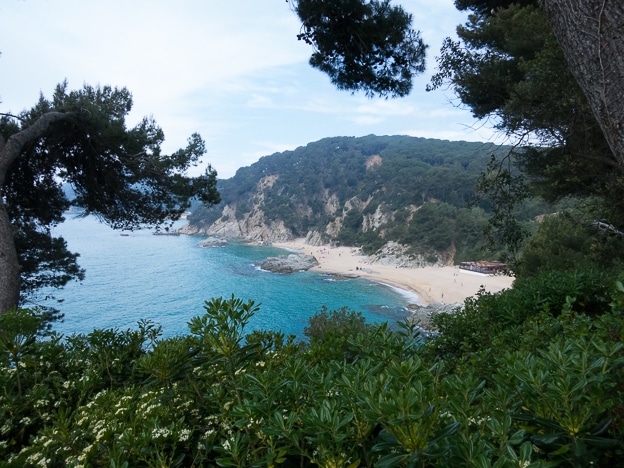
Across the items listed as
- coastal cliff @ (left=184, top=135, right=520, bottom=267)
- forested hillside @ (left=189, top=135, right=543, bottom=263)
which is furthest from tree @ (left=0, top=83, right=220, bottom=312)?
forested hillside @ (left=189, top=135, right=543, bottom=263)

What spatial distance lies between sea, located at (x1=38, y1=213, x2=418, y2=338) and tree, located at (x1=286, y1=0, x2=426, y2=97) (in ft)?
44.2

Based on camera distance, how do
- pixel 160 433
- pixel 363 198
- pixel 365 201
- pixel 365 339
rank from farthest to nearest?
pixel 363 198
pixel 365 201
pixel 365 339
pixel 160 433

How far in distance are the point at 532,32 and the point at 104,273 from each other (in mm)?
36922

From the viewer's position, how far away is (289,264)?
38.2m

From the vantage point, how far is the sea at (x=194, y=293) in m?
21.0

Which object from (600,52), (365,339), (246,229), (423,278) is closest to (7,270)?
(365,339)

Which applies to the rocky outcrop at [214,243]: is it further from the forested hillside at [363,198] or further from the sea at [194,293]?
the sea at [194,293]

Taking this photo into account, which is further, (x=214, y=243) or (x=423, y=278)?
(x=214, y=243)

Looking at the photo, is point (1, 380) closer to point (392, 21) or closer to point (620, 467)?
point (620, 467)

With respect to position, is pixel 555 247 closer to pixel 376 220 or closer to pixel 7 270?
pixel 7 270

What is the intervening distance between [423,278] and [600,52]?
106ft

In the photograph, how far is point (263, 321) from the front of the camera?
2169 centimetres

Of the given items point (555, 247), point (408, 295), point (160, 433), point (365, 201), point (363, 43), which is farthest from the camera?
point (365, 201)

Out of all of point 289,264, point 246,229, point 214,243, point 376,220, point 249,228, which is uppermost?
point 376,220
